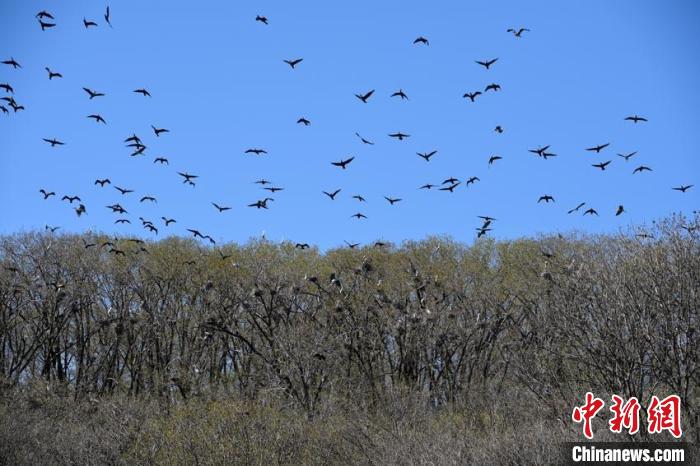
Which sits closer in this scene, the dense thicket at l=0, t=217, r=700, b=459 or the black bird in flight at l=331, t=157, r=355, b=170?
the black bird in flight at l=331, t=157, r=355, b=170

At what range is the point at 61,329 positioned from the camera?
47750mm

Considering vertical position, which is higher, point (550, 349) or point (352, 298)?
point (352, 298)

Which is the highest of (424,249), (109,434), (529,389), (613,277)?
(424,249)

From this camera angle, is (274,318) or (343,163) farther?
(274,318)

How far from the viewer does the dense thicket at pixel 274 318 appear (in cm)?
4372

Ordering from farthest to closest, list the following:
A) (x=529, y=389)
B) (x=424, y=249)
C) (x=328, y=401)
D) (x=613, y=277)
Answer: (x=424, y=249)
(x=328, y=401)
(x=529, y=389)
(x=613, y=277)

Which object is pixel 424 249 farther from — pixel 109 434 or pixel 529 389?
pixel 109 434

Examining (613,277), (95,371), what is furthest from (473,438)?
(95,371)

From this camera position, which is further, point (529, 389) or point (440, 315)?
point (440, 315)

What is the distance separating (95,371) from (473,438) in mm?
23929

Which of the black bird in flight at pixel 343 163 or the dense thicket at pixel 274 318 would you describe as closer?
the black bird in flight at pixel 343 163

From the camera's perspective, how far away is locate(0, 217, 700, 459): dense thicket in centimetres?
4372

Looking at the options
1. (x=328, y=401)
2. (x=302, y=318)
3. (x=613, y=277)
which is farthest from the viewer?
(x=302, y=318)

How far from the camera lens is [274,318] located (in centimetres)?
4703
